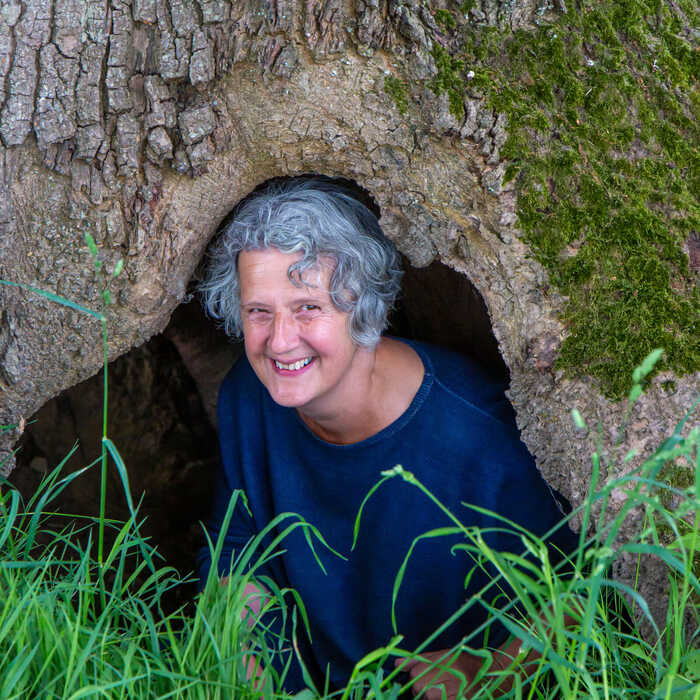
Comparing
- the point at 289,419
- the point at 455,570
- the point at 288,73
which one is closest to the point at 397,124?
the point at 288,73

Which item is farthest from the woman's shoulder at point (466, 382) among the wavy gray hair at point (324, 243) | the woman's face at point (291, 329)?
the woman's face at point (291, 329)

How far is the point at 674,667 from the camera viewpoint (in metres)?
1.53

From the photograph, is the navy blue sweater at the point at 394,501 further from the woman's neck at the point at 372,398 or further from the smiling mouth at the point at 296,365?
the smiling mouth at the point at 296,365

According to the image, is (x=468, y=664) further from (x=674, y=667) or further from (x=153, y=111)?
(x=153, y=111)

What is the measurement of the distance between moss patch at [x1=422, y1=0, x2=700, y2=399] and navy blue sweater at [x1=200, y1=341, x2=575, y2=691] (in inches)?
21.6

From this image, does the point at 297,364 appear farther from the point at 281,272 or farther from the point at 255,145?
the point at 255,145

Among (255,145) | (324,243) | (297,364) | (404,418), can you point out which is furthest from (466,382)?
(255,145)

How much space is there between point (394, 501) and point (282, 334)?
2.48 ft

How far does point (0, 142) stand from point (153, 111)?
467mm

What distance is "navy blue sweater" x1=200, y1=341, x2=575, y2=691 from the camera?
2.63m

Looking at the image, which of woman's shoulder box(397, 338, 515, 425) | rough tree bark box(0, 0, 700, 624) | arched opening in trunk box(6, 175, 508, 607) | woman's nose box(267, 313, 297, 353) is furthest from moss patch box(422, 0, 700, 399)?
arched opening in trunk box(6, 175, 508, 607)

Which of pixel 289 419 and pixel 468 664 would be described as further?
pixel 289 419

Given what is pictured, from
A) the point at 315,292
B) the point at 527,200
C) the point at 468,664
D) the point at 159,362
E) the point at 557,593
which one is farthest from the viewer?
the point at 159,362

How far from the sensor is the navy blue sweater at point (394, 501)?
263 centimetres
